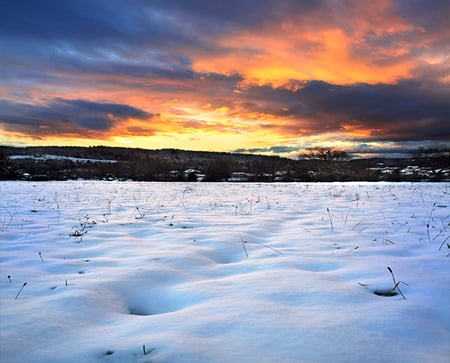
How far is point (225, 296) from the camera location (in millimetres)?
2047

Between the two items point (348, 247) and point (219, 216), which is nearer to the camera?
point (348, 247)

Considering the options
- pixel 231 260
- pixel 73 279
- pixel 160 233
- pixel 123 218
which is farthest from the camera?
pixel 123 218

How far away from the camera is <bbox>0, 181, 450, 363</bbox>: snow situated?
1.40 meters

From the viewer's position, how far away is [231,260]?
321cm

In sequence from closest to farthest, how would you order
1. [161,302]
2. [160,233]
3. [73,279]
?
[161,302]
[73,279]
[160,233]

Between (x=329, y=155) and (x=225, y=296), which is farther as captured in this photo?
(x=329, y=155)

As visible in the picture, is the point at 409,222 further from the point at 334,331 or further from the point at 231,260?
the point at 334,331

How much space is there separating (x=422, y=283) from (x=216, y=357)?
6.40 feet

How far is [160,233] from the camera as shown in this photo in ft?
14.7

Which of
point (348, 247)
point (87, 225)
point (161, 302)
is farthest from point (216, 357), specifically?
point (87, 225)

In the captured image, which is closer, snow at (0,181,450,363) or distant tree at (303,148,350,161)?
snow at (0,181,450,363)

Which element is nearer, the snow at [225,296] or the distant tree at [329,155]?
the snow at [225,296]

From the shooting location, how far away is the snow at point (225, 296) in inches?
55.2

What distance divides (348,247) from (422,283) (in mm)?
1233
